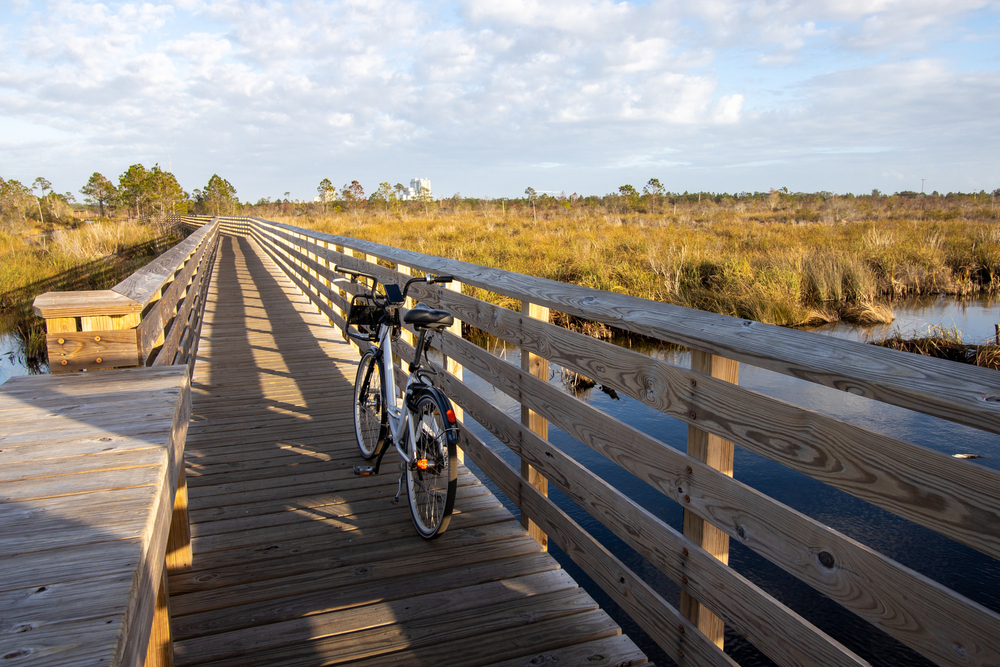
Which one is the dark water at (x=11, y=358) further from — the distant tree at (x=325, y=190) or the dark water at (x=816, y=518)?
the distant tree at (x=325, y=190)

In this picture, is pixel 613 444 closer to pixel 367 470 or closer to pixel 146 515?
pixel 146 515

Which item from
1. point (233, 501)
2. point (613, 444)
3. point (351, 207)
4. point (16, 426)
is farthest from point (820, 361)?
point (351, 207)

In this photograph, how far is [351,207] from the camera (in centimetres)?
5550

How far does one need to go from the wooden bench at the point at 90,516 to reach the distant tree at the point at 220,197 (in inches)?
2705

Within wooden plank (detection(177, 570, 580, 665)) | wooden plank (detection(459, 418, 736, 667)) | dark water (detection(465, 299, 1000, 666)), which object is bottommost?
dark water (detection(465, 299, 1000, 666))

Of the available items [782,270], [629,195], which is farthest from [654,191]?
[782,270]

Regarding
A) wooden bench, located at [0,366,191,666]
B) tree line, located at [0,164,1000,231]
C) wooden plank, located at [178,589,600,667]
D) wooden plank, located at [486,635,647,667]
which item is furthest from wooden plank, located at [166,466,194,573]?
tree line, located at [0,164,1000,231]

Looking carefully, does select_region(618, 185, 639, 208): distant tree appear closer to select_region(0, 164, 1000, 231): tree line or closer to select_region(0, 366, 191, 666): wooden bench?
select_region(0, 164, 1000, 231): tree line

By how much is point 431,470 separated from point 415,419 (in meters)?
0.26

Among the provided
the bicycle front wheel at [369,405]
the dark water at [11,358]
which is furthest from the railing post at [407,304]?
the dark water at [11,358]

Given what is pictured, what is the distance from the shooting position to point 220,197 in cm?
6838

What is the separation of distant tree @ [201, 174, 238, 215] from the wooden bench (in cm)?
6869

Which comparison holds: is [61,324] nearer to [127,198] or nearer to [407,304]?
[407,304]

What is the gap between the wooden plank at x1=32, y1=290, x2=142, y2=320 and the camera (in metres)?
2.73
